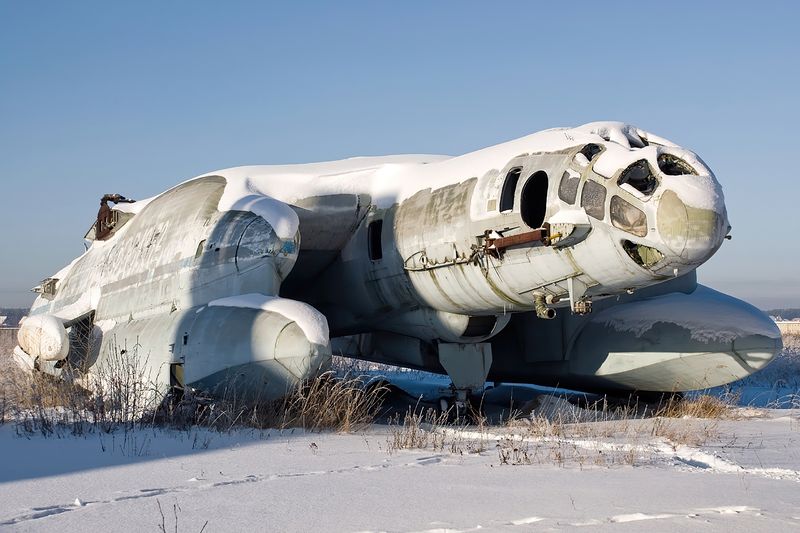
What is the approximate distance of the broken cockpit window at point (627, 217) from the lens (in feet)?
26.9

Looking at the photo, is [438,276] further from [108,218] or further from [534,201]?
[108,218]

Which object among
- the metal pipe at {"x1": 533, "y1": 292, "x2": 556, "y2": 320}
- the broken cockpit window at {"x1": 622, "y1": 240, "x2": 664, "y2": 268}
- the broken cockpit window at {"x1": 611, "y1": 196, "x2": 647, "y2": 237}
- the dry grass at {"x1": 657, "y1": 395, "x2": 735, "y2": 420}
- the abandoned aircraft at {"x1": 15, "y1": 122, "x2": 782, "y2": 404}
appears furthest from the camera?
the dry grass at {"x1": 657, "y1": 395, "x2": 735, "y2": 420}

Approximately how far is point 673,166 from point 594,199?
86 cm

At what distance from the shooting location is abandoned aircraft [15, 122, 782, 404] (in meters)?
8.61

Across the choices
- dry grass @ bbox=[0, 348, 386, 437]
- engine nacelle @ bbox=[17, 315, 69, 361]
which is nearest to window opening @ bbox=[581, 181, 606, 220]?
dry grass @ bbox=[0, 348, 386, 437]

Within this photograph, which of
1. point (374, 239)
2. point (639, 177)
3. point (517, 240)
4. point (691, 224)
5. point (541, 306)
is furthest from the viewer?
point (374, 239)

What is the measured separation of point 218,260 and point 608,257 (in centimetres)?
555

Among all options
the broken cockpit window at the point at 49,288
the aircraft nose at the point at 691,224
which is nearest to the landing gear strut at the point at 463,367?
the aircraft nose at the point at 691,224

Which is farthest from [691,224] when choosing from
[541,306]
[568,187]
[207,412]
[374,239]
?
[207,412]

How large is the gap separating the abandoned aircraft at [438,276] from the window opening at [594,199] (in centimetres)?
2

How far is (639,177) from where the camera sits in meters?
8.42

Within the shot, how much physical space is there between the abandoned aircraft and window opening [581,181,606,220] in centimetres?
2

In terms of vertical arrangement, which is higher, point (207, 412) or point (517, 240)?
point (517, 240)

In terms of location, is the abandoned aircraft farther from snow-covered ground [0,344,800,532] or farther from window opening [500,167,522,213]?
snow-covered ground [0,344,800,532]
